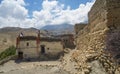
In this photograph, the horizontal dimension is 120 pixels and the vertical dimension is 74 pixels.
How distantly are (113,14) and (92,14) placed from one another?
3.03 m

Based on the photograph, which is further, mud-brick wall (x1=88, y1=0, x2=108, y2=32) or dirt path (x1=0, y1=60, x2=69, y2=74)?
dirt path (x1=0, y1=60, x2=69, y2=74)

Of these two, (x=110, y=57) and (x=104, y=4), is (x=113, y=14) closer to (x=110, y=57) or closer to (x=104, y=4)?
(x=104, y=4)

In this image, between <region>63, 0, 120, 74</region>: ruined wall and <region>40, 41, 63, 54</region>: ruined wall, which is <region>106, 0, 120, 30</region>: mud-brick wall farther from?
<region>40, 41, 63, 54</region>: ruined wall

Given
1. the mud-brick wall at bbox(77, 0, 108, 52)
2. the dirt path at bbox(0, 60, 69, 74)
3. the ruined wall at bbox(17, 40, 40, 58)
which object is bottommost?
the dirt path at bbox(0, 60, 69, 74)

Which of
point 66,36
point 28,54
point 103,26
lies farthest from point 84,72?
point 66,36

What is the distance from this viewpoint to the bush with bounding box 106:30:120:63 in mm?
11883

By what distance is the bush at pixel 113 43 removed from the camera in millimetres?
11883

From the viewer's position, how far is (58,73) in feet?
60.7

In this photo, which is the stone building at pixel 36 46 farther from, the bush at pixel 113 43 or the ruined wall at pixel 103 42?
the bush at pixel 113 43

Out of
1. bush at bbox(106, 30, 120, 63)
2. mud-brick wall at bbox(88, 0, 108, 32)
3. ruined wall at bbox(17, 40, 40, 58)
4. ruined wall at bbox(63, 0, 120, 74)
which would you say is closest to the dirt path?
ruined wall at bbox(17, 40, 40, 58)

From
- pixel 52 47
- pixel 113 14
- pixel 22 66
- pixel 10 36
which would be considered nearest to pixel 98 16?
pixel 113 14

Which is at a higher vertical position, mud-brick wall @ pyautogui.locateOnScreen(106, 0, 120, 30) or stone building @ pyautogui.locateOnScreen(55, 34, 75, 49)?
mud-brick wall @ pyautogui.locateOnScreen(106, 0, 120, 30)

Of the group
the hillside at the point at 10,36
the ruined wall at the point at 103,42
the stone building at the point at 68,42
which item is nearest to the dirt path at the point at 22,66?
the stone building at the point at 68,42

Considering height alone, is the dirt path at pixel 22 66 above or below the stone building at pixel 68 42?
below
